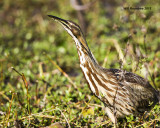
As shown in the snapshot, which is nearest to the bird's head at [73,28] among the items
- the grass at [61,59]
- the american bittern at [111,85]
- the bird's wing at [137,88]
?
the american bittern at [111,85]

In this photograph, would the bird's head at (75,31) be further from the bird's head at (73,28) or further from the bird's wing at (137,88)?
the bird's wing at (137,88)

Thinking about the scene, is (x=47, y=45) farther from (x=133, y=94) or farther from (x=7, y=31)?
(x=133, y=94)

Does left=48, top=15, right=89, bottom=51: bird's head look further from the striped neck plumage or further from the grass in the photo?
the grass

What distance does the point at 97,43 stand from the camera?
4.58 m

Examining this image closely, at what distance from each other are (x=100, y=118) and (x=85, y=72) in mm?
635

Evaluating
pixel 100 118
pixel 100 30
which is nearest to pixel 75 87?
pixel 100 118

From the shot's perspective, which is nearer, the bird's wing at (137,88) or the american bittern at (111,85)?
the american bittern at (111,85)

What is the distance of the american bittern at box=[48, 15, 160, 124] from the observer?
199 centimetres

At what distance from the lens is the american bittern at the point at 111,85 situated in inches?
78.2

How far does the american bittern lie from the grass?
0.12 metres

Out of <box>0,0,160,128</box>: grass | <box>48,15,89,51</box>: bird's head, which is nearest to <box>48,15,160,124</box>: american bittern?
<box>48,15,89,51</box>: bird's head

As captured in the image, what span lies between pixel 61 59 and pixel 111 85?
1.93 meters

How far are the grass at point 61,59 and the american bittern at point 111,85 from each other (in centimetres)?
12

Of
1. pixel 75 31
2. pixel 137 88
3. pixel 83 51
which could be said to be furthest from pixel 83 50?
pixel 137 88
